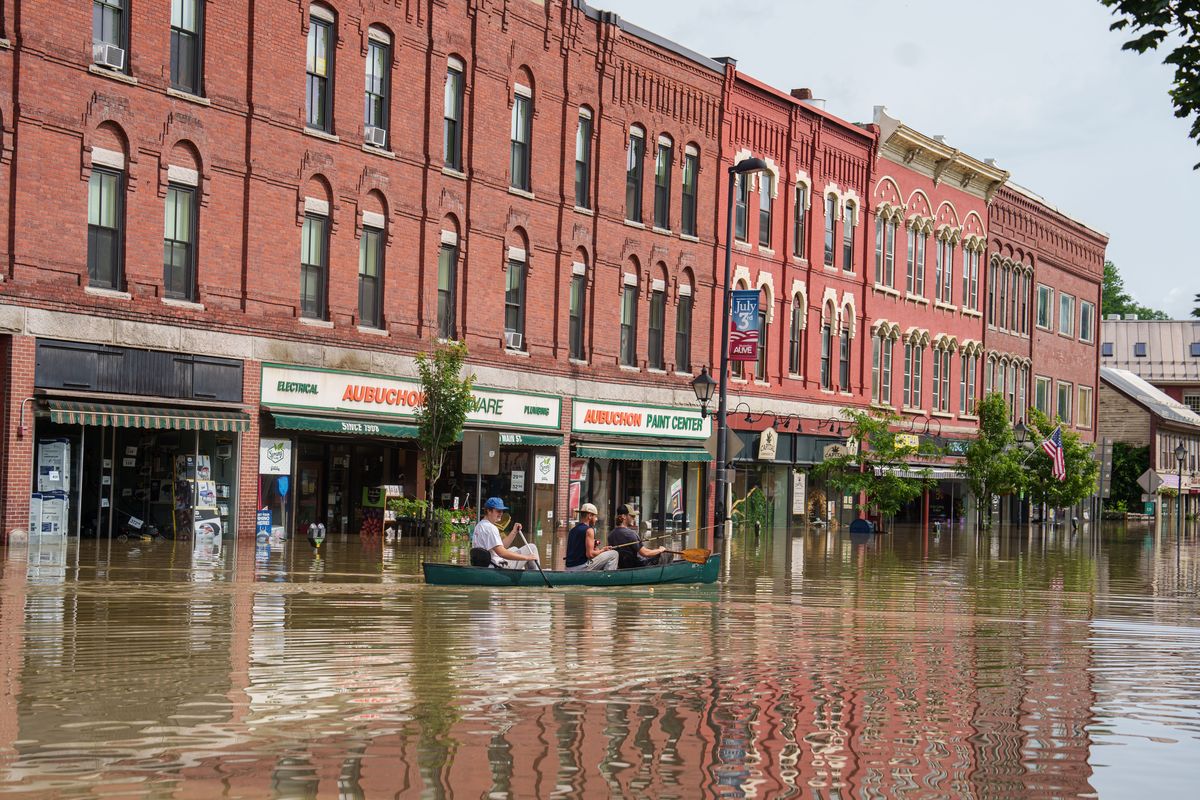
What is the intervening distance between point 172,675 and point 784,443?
4195 centimetres

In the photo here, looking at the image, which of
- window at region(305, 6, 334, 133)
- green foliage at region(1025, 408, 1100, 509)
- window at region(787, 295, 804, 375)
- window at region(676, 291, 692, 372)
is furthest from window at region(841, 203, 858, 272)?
window at region(305, 6, 334, 133)

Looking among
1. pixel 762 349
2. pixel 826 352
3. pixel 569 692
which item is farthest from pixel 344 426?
pixel 826 352

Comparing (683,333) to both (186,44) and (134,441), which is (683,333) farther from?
(134,441)

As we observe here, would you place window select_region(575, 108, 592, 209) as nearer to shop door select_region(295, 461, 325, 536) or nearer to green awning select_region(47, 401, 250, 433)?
shop door select_region(295, 461, 325, 536)

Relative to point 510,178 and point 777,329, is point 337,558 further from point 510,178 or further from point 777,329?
point 777,329

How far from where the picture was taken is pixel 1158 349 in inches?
4833

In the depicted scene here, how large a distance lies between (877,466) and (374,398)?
22541 mm

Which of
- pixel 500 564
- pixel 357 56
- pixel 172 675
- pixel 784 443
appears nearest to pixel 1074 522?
pixel 784 443

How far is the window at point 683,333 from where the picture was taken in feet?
160

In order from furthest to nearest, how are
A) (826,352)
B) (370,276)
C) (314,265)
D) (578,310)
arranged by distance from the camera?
(826,352) < (578,310) < (370,276) < (314,265)

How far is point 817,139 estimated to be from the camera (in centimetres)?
5444

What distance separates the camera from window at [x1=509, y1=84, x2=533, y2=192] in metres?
41.3

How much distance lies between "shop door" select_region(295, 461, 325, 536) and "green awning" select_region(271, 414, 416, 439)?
1.37m

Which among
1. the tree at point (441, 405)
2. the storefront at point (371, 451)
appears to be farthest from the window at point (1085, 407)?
the tree at point (441, 405)
